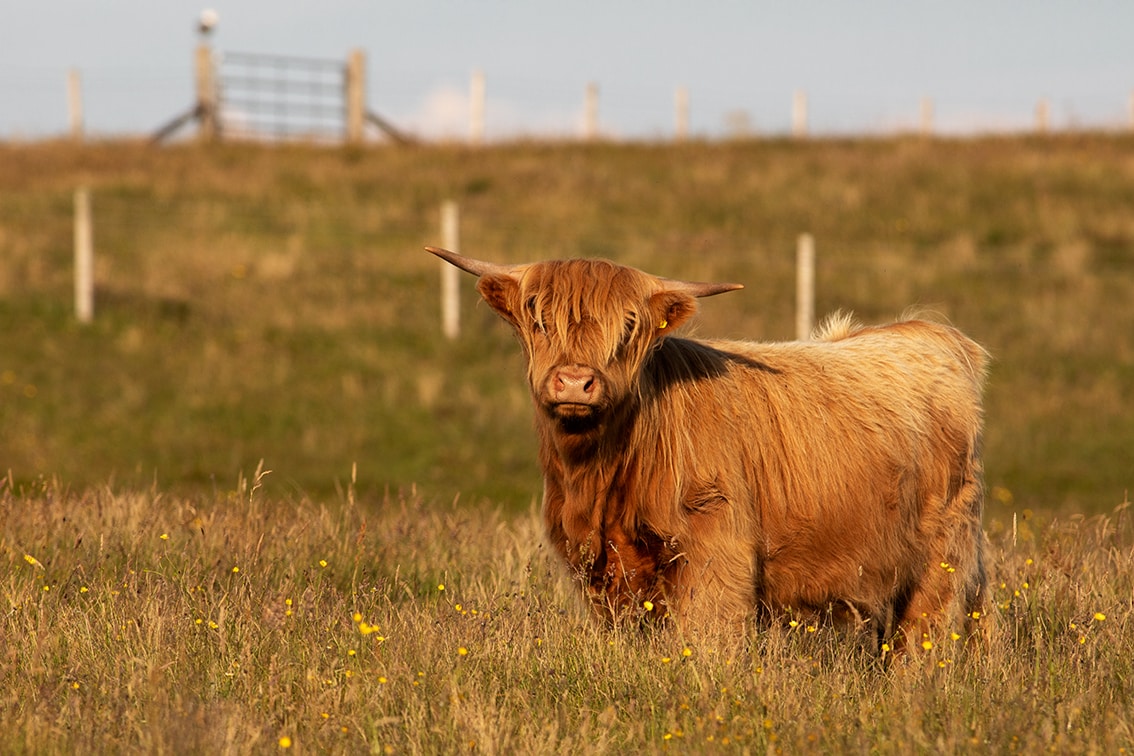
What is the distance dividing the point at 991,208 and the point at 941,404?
17.6 meters

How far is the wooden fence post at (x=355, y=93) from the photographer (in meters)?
31.0

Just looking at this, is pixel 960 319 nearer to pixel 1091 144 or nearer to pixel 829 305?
pixel 829 305

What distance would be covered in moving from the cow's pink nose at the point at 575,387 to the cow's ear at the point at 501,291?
547 mm

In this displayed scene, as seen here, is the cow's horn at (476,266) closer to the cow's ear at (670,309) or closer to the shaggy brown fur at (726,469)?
the shaggy brown fur at (726,469)

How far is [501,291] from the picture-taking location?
515 cm

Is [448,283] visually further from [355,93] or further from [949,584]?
[355,93]

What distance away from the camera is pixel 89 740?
11.5 ft

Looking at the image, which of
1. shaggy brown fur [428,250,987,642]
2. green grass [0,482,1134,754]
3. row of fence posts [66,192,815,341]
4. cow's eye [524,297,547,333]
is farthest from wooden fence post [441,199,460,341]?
cow's eye [524,297,547,333]

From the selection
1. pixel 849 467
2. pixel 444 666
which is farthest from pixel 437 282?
pixel 444 666

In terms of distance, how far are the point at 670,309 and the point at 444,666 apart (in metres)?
1.67

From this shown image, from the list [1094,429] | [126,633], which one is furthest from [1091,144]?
[126,633]

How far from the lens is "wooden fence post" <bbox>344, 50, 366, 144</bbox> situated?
31.0 metres

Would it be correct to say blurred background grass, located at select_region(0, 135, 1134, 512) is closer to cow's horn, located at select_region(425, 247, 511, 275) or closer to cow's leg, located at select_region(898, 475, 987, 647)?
cow's horn, located at select_region(425, 247, 511, 275)

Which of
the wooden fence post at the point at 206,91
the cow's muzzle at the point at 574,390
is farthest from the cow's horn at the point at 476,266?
the wooden fence post at the point at 206,91
